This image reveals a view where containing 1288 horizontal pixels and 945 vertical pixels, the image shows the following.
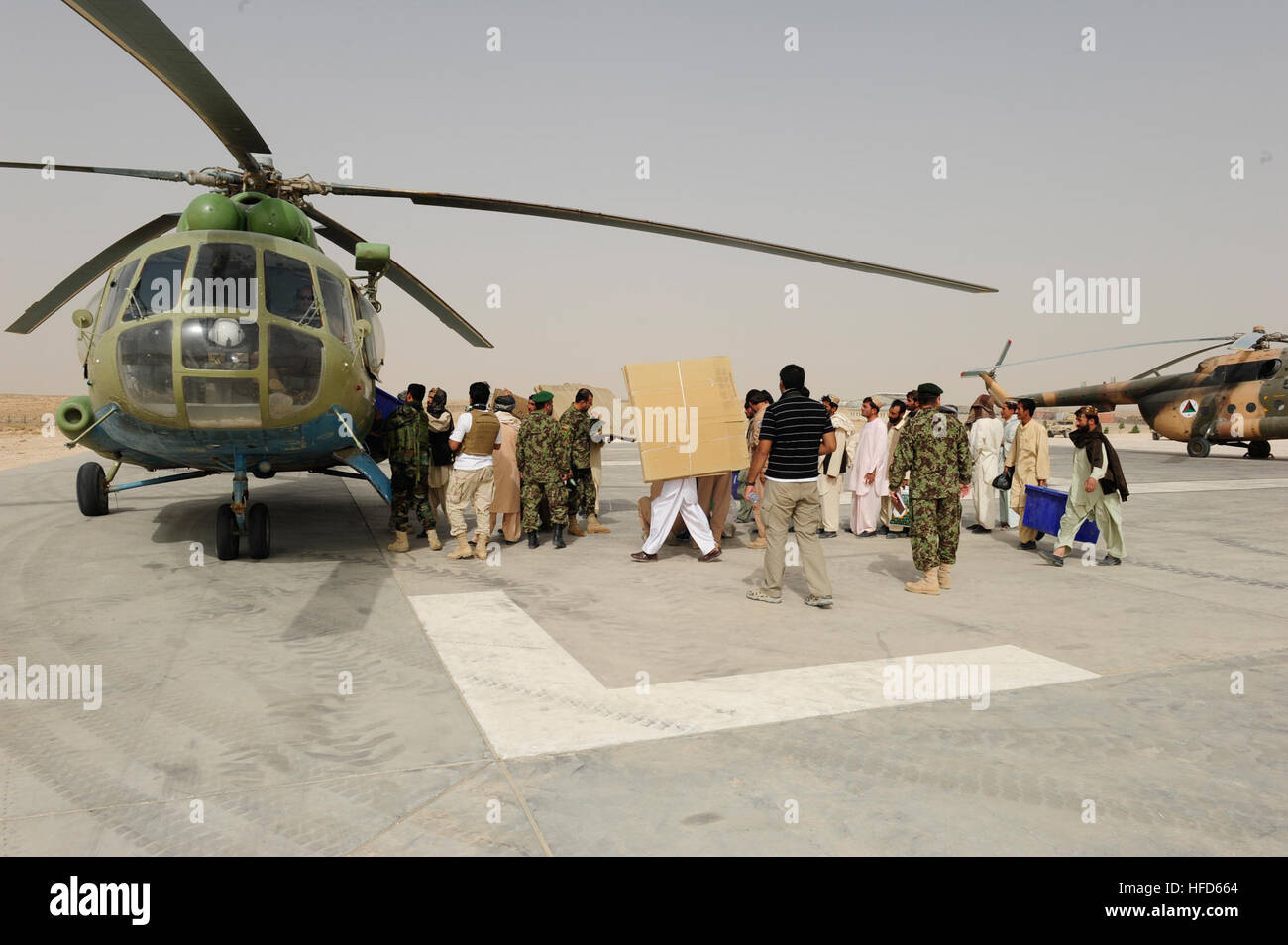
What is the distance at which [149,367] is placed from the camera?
22.7ft

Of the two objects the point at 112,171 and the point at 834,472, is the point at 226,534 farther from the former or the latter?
the point at 834,472

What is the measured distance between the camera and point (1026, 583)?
728 centimetres

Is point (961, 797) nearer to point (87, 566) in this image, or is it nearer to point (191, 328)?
point (191, 328)

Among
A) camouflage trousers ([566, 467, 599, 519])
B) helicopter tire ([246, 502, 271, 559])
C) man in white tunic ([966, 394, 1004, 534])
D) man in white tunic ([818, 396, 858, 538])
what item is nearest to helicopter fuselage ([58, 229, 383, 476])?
helicopter tire ([246, 502, 271, 559])

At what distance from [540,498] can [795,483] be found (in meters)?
3.78

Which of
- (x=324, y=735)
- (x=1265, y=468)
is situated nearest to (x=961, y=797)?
(x=324, y=735)

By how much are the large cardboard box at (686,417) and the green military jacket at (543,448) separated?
0.92 metres

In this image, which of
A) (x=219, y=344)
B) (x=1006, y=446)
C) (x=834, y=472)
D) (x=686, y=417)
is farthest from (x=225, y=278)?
(x=1006, y=446)

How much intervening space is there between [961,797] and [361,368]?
737 cm

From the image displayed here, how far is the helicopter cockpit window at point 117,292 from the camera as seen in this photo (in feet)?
24.3

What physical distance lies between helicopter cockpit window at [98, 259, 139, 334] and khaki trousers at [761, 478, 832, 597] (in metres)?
6.32

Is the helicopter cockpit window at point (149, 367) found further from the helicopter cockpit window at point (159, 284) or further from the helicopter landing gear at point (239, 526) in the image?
the helicopter landing gear at point (239, 526)

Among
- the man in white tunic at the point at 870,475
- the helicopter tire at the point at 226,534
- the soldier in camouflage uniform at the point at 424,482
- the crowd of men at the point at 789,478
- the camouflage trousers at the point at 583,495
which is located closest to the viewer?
the crowd of men at the point at 789,478

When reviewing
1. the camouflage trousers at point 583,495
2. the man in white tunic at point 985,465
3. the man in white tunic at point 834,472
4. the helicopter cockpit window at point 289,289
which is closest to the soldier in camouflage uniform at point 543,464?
the camouflage trousers at point 583,495
